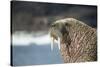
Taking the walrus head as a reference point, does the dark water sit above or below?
below

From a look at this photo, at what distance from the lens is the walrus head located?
6.97ft

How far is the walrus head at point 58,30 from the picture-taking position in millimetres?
2125

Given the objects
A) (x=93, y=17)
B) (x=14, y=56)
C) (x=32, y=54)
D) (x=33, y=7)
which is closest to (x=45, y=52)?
(x=32, y=54)

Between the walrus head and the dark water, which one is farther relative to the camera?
the walrus head

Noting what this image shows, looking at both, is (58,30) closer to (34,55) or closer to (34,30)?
(34,30)

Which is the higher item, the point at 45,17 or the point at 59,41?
the point at 45,17

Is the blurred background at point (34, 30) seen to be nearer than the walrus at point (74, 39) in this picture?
Yes

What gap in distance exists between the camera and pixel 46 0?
209 cm

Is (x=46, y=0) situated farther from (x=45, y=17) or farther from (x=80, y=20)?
(x=80, y=20)

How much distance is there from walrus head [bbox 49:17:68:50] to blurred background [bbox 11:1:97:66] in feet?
0.15

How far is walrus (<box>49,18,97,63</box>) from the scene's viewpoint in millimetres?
2156

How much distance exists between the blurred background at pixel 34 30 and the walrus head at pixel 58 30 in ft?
0.15

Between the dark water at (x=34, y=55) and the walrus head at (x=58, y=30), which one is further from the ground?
the walrus head at (x=58, y=30)
